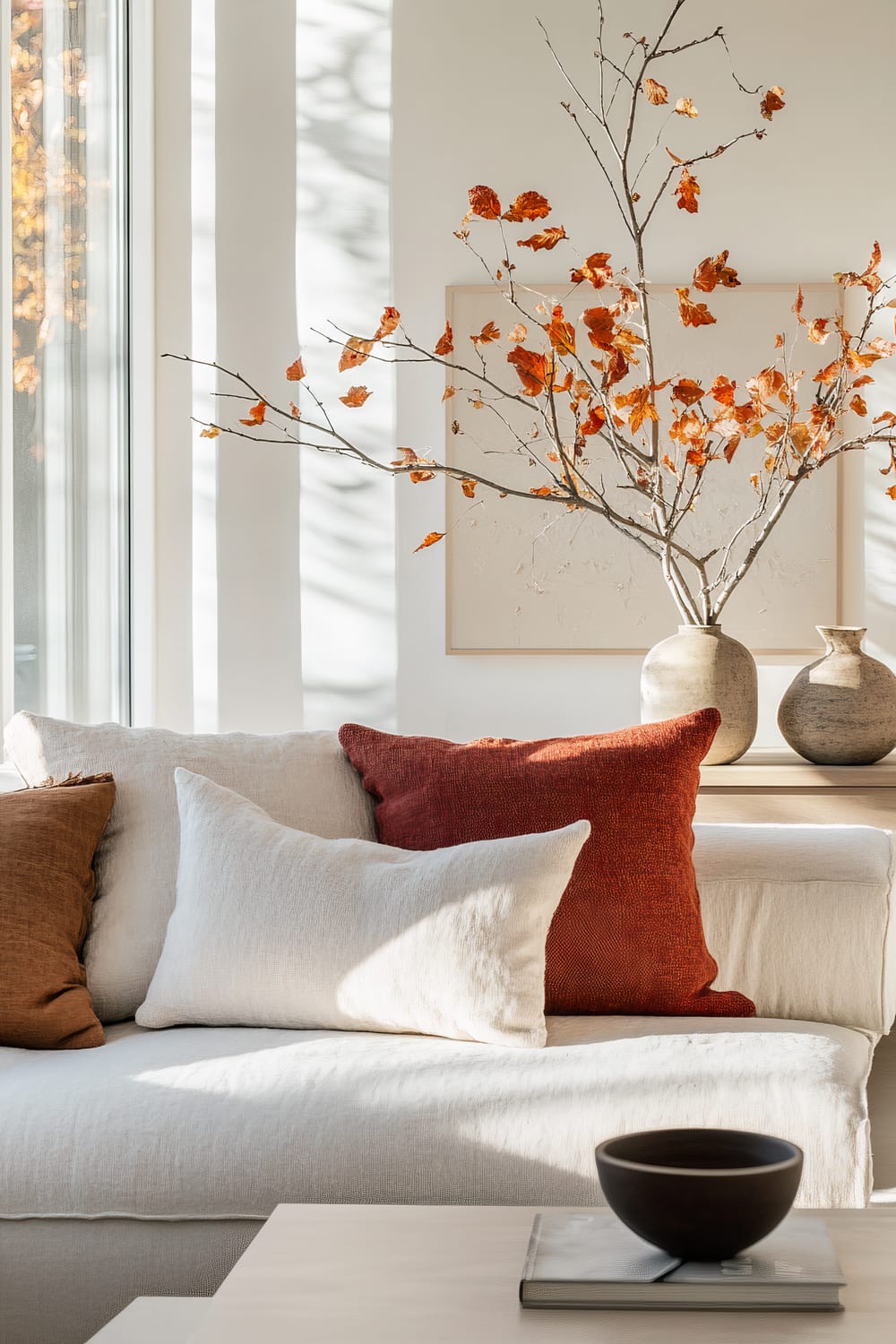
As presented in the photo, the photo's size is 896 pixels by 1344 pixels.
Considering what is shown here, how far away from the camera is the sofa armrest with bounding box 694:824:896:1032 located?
1.94 m

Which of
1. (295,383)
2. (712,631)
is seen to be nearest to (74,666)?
(295,383)

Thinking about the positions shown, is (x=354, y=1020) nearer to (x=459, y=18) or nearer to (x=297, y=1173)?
(x=297, y=1173)

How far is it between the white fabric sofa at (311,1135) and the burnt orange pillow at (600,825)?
0.18 meters

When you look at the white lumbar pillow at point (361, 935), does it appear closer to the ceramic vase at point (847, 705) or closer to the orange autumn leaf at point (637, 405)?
the orange autumn leaf at point (637, 405)

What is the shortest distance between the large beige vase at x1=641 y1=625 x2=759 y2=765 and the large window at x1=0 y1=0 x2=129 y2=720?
142cm

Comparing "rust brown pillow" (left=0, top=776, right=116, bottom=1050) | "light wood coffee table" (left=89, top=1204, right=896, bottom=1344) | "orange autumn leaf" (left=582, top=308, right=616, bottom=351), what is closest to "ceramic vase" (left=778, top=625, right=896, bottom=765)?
"orange autumn leaf" (left=582, top=308, right=616, bottom=351)

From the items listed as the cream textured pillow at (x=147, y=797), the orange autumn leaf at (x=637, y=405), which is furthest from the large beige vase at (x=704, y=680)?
the cream textured pillow at (x=147, y=797)

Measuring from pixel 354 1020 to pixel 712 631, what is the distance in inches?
51.0

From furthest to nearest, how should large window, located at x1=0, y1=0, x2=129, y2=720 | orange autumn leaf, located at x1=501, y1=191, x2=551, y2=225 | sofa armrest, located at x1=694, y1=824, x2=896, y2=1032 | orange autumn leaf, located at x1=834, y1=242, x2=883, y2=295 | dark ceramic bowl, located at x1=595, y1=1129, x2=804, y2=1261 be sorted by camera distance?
1. large window, located at x1=0, y1=0, x2=129, y2=720
2. orange autumn leaf, located at x1=834, y1=242, x2=883, y2=295
3. orange autumn leaf, located at x1=501, y1=191, x2=551, y2=225
4. sofa armrest, located at x1=694, y1=824, x2=896, y2=1032
5. dark ceramic bowl, located at x1=595, y1=1129, x2=804, y2=1261

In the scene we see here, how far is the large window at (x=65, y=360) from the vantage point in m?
2.94

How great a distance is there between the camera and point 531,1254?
39.8 inches

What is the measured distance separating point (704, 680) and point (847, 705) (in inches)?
12.3

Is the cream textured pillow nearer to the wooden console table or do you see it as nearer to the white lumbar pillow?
the white lumbar pillow

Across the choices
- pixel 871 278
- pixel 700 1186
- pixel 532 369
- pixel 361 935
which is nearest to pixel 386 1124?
pixel 361 935
